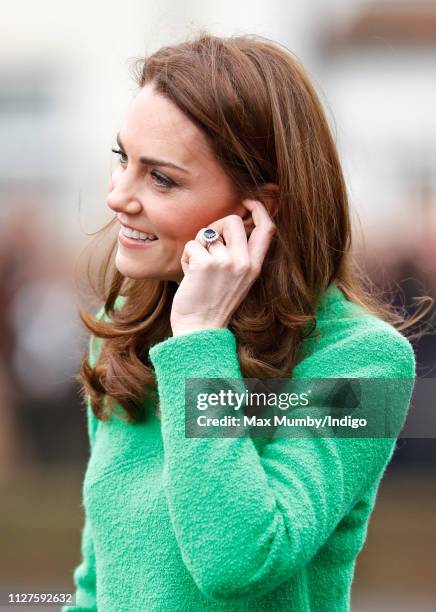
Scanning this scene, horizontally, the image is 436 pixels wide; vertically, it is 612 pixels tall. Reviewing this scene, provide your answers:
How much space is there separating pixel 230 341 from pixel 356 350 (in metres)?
0.24

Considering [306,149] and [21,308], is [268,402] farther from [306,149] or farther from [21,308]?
[21,308]

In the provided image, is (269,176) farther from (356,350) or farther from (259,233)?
(356,350)

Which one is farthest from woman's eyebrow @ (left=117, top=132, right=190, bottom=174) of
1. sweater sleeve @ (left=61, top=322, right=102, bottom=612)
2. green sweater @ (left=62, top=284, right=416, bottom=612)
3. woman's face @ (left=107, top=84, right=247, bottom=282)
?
sweater sleeve @ (left=61, top=322, right=102, bottom=612)

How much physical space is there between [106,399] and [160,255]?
0.36m

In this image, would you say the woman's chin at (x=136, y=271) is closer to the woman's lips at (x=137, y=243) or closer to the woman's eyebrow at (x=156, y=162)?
the woman's lips at (x=137, y=243)

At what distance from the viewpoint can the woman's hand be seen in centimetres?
218

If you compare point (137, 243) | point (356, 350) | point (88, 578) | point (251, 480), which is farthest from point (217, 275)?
point (88, 578)

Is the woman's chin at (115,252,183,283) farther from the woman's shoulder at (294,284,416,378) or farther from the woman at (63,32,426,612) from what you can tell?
the woman's shoulder at (294,284,416,378)

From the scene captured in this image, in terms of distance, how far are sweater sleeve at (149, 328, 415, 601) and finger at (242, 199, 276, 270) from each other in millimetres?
208

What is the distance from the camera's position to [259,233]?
90.2 inches

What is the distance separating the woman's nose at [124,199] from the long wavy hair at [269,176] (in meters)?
0.19

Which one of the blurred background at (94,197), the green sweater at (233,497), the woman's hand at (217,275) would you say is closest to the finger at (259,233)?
the woman's hand at (217,275)

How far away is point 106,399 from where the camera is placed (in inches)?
95.7

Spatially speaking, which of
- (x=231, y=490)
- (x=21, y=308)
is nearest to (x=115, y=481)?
(x=231, y=490)
